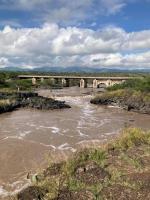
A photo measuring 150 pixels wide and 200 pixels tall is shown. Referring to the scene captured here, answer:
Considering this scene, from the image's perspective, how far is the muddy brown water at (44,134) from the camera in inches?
750

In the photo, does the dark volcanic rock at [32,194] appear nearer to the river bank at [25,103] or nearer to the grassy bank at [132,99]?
the river bank at [25,103]

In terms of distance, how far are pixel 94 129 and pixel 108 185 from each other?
2112 centimetres

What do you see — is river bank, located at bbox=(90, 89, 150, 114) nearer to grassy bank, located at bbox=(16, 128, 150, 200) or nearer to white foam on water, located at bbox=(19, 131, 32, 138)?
white foam on water, located at bbox=(19, 131, 32, 138)

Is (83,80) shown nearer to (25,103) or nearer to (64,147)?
(25,103)

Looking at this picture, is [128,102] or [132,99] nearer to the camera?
[128,102]

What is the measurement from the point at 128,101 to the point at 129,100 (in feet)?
1.06

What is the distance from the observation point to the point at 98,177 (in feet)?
45.6

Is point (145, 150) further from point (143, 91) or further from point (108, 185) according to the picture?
point (143, 91)

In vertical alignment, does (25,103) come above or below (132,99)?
below

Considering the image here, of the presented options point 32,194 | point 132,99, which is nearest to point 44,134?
point 32,194

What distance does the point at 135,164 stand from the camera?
1545 centimetres

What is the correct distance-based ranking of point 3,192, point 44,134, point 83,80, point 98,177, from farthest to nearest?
point 83,80 → point 44,134 → point 3,192 → point 98,177

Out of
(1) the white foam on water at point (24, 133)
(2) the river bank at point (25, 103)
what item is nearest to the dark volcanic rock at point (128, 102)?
(2) the river bank at point (25, 103)

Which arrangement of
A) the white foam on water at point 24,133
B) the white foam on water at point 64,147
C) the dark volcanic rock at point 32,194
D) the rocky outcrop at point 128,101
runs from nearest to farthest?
the dark volcanic rock at point 32,194, the white foam on water at point 64,147, the white foam on water at point 24,133, the rocky outcrop at point 128,101
